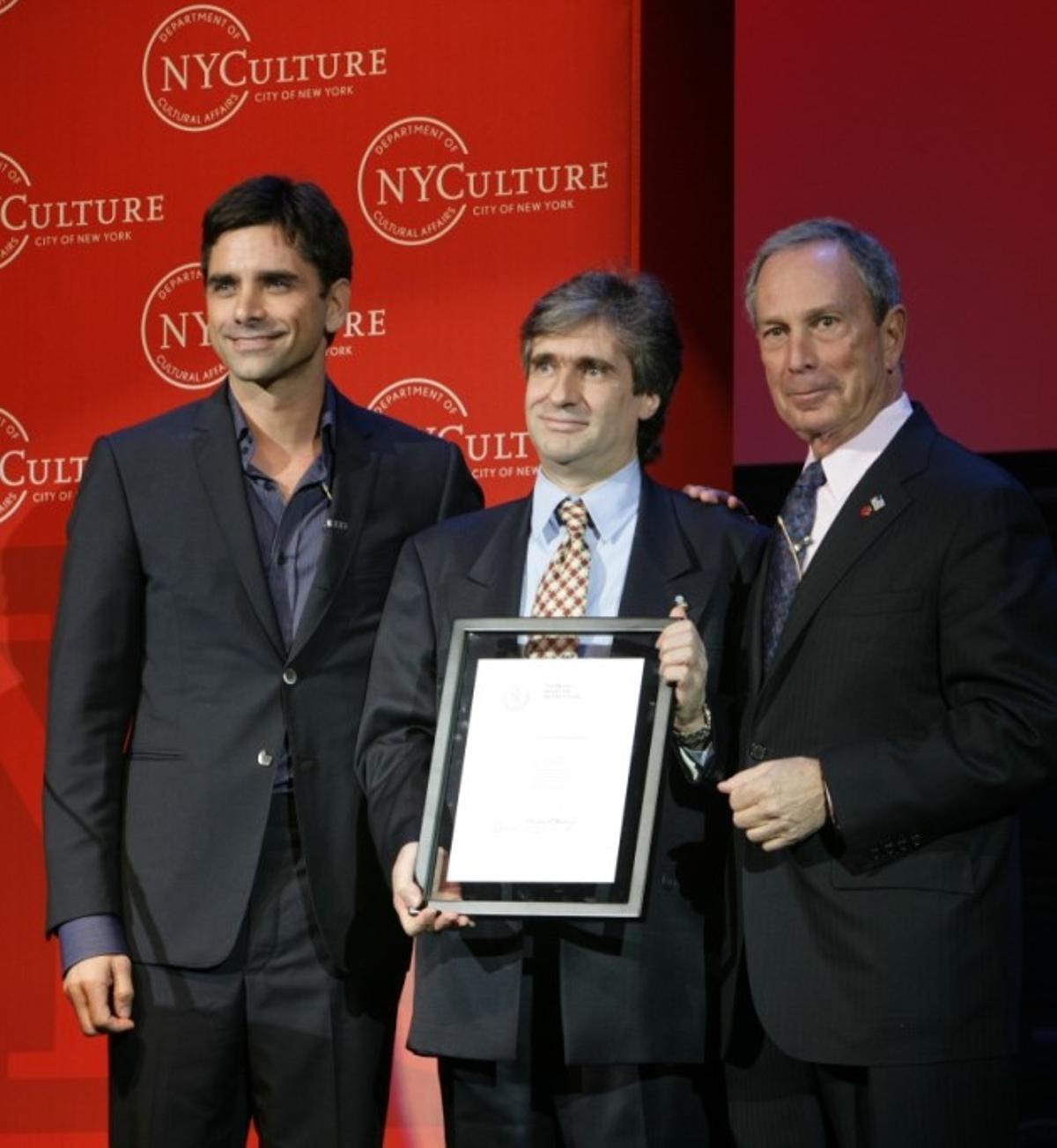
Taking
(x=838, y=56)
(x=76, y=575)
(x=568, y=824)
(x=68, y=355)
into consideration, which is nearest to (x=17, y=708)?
(x=68, y=355)

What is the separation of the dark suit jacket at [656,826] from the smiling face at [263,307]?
40cm

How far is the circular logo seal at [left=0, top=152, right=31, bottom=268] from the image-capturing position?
449 cm

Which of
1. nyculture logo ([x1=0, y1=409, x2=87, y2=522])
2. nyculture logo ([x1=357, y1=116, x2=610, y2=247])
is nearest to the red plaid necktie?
nyculture logo ([x1=357, y1=116, x2=610, y2=247])

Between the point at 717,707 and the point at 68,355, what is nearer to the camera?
the point at 717,707

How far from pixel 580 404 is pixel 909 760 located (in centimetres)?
80

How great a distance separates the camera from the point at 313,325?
3.38 metres

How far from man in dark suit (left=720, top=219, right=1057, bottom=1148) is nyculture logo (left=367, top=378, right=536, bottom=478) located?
1.31 meters

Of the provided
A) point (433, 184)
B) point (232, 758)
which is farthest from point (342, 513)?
point (433, 184)

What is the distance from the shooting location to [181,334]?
4.39m

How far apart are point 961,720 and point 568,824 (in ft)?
1.87

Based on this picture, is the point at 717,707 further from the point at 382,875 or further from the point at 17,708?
the point at 17,708

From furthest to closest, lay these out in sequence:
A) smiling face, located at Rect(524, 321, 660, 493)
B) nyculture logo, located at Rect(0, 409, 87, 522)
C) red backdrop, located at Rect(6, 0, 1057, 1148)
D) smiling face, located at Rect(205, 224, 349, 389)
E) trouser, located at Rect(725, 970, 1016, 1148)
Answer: nyculture logo, located at Rect(0, 409, 87, 522)
red backdrop, located at Rect(6, 0, 1057, 1148)
smiling face, located at Rect(205, 224, 349, 389)
smiling face, located at Rect(524, 321, 660, 493)
trouser, located at Rect(725, 970, 1016, 1148)

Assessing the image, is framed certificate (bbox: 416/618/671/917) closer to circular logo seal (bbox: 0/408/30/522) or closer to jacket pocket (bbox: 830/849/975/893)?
jacket pocket (bbox: 830/849/975/893)

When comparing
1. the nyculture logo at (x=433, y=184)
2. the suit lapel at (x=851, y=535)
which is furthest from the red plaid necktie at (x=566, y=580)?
the nyculture logo at (x=433, y=184)
